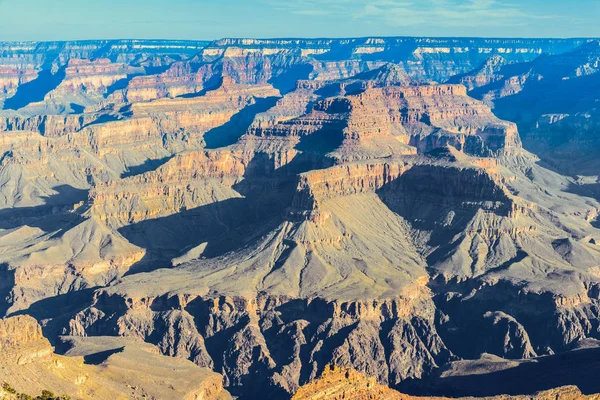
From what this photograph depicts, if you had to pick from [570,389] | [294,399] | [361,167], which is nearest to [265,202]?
[361,167]

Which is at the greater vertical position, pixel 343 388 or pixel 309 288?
pixel 343 388

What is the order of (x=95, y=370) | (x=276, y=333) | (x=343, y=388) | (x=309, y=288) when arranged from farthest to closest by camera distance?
1. (x=309, y=288)
2. (x=276, y=333)
3. (x=95, y=370)
4. (x=343, y=388)

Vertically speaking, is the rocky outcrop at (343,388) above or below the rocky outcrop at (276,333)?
above

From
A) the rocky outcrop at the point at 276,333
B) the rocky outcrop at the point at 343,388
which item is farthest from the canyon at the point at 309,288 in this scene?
the rocky outcrop at the point at 343,388

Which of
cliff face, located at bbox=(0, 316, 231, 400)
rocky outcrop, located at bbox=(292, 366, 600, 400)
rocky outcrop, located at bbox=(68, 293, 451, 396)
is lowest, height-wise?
rocky outcrop, located at bbox=(68, 293, 451, 396)

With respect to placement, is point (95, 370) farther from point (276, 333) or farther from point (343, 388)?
point (343, 388)

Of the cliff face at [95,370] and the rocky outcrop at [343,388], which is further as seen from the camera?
the cliff face at [95,370]

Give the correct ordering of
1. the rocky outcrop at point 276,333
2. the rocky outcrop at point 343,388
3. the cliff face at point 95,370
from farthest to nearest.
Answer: the rocky outcrop at point 276,333, the cliff face at point 95,370, the rocky outcrop at point 343,388

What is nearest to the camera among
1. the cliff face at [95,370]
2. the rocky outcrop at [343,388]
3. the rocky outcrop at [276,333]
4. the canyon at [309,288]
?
the rocky outcrop at [343,388]

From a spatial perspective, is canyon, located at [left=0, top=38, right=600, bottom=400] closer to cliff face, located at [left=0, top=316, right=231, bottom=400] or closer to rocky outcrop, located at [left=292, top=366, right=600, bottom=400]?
cliff face, located at [left=0, top=316, right=231, bottom=400]

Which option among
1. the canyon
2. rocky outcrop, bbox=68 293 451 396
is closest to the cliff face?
the canyon

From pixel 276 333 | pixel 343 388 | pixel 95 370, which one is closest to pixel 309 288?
pixel 276 333

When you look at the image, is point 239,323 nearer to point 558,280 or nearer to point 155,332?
point 155,332

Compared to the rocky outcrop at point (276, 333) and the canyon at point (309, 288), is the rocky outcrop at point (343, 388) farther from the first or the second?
the rocky outcrop at point (276, 333)
